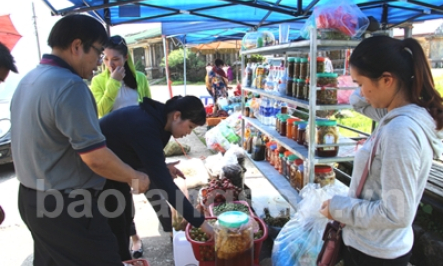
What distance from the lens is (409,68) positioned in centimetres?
123

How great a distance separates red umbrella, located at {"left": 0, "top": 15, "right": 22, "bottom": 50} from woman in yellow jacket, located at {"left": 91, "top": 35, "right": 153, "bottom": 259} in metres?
2.81

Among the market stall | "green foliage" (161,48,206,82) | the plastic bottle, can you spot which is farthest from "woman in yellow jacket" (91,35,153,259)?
"green foliage" (161,48,206,82)

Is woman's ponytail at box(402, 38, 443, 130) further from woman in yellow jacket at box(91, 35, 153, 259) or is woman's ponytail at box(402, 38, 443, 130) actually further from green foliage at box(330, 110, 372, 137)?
green foliage at box(330, 110, 372, 137)

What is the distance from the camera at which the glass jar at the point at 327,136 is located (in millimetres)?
2594

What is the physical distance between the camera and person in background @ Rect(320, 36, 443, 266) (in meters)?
1.17

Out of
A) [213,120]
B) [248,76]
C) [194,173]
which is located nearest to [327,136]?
[194,173]

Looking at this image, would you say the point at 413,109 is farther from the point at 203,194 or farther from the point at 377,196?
the point at 203,194

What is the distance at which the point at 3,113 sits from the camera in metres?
5.66

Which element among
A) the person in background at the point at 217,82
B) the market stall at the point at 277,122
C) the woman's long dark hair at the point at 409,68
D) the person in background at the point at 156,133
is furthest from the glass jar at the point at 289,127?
the person in background at the point at 217,82

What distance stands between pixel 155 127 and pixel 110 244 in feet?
2.27

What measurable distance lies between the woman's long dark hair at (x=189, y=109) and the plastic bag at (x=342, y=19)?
112 cm

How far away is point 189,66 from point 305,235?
79.2 ft

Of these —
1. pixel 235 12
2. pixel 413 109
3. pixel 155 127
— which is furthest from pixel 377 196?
pixel 235 12

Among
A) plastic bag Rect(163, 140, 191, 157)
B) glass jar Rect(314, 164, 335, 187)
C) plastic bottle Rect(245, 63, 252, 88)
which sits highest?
plastic bottle Rect(245, 63, 252, 88)
